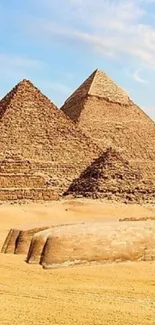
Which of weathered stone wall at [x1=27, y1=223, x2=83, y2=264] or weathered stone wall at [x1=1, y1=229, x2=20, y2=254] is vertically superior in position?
weathered stone wall at [x1=27, y1=223, x2=83, y2=264]

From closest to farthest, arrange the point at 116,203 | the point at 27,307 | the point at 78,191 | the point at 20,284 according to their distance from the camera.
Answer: the point at 27,307, the point at 20,284, the point at 116,203, the point at 78,191

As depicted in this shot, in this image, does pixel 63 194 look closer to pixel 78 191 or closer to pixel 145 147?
pixel 78 191

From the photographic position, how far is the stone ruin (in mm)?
9258

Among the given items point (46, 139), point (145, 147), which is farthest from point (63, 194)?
point (145, 147)

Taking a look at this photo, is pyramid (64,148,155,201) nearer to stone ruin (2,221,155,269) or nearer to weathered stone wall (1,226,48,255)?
weathered stone wall (1,226,48,255)

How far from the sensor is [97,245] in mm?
9414

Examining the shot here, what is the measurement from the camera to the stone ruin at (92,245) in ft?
30.4

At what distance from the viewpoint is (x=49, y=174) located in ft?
130

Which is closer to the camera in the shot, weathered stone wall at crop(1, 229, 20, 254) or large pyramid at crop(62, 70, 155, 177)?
weathered stone wall at crop(1, 229, 20, 254)

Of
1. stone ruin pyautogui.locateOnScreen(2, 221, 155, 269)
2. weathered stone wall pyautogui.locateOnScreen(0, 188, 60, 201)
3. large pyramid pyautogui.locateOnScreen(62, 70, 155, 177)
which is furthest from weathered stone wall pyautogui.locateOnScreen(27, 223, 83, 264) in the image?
large pyramid pyautogui.locateOnScreen(62, 70, 155, 177)

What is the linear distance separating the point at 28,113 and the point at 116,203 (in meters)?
12.1

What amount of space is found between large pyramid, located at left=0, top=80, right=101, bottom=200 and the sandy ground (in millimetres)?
27420

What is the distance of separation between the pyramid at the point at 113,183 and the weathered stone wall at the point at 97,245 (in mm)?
25257

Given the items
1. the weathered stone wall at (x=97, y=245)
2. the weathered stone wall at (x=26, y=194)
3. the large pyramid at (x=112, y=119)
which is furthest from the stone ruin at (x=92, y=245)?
the large pyramid at (x=112, y=119)
